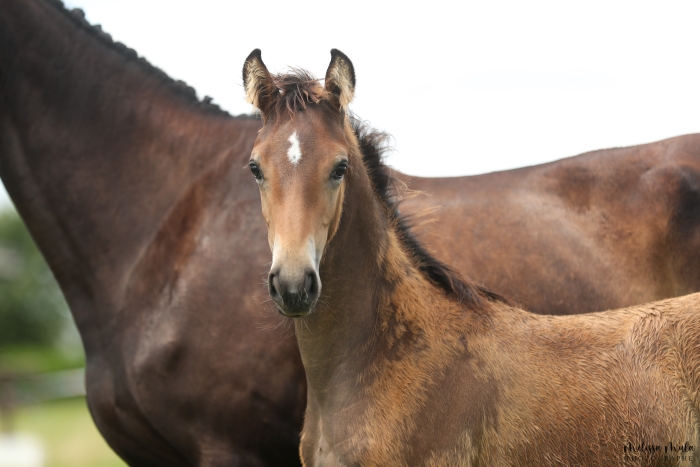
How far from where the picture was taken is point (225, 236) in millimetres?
3814

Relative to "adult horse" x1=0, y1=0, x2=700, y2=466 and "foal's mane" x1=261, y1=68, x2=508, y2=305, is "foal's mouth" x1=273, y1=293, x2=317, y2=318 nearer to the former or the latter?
"foal's mane" x1=261, y1=68, x2=508, y2=305

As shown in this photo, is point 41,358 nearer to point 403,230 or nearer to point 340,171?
point 403,230

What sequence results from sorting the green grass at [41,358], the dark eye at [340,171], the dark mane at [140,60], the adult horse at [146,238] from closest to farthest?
the dark eye at [340,171]
the adult horse at [146,238]
the dark mane at [140,60]
the green grass at [41,358]

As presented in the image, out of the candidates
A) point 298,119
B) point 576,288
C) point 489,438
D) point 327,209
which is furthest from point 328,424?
point 576,288

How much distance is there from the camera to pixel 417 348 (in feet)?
9.77

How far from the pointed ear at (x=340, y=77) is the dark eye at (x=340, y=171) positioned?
0.34 meters

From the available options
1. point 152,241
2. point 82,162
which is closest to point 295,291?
point 152,241

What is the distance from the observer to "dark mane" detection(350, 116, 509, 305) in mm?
3225

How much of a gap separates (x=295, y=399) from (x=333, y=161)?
1458mm

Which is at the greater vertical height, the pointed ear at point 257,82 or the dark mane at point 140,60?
the dark mane at point 140,60

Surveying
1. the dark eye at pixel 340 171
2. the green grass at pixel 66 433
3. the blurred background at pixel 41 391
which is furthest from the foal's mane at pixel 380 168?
the green grass at pixel 66 433

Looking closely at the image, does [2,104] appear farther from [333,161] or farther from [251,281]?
[333,161]

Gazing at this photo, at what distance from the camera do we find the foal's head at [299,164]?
8.52 ft

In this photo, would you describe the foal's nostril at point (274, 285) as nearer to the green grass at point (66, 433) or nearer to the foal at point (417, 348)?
the foal at point (417, 348)
